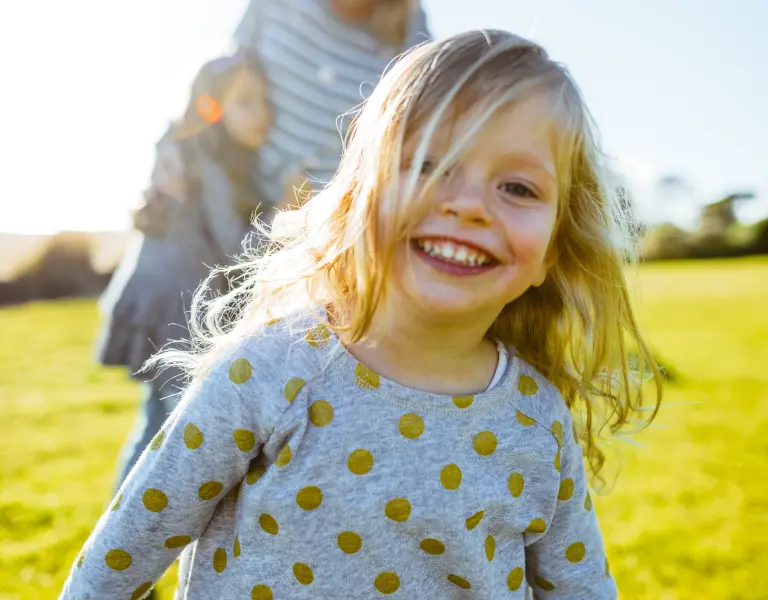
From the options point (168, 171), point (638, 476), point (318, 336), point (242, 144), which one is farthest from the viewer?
point (638, 476)

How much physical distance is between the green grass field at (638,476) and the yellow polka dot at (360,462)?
28.5 inches

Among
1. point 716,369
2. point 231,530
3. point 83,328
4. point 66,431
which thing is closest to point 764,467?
point 716,369

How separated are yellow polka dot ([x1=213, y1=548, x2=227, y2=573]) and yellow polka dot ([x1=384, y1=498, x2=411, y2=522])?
30 centimetres

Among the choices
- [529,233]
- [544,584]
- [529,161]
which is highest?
[529,161]

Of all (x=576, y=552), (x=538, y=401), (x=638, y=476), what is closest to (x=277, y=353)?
(x=538, y=401)

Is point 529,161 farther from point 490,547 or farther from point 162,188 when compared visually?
point 162,188

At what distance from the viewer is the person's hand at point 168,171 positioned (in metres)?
2.24

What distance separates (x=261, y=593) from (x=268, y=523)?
0.13 m

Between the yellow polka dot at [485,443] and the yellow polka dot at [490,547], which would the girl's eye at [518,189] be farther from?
the yellow polka dot at [490,547]

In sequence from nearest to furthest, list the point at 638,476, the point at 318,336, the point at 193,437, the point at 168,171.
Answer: the point at 193,437
the point at 318,336
the point at 168,171
the point at 638,476

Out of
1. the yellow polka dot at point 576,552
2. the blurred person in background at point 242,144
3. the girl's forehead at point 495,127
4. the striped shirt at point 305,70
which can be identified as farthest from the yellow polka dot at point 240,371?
the striped shirt at point 305,70

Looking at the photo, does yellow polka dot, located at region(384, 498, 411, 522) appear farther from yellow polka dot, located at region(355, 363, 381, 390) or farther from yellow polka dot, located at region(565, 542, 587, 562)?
yellow polka dot, located at region(565, 542, 587, 562)

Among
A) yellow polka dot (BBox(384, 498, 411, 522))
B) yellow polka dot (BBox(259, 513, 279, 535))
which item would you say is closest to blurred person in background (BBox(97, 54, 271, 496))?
yellow polka dot (BBox(259, 513, 279, 535))

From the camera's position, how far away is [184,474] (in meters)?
1.14
